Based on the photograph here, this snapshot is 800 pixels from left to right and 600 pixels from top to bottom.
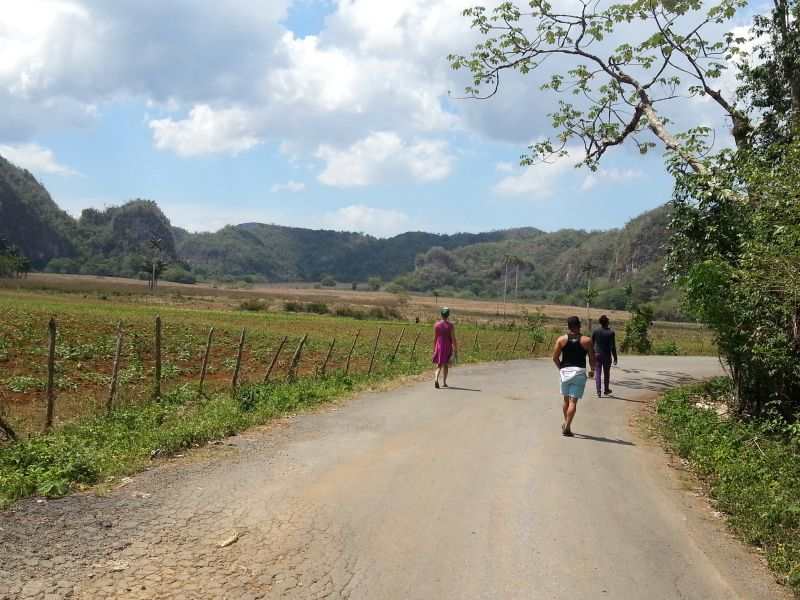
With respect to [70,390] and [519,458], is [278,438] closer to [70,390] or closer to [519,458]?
[519,458]

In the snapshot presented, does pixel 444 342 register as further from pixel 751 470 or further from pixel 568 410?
pixel 751 470

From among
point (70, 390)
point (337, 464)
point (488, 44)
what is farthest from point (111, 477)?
point (488, 44)

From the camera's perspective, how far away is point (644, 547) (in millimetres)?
5879

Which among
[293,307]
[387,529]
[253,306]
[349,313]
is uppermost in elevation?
[387,529]

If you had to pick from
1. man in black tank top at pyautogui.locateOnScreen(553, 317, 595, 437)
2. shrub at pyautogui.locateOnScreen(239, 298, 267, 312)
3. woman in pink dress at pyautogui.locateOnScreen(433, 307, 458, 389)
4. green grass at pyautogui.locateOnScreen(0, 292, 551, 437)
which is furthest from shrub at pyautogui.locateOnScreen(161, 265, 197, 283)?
man in black tank top at pyautogui.locateOnScreen(553, 317, 595, 437)

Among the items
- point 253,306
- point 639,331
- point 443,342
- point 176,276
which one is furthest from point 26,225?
point 443,342

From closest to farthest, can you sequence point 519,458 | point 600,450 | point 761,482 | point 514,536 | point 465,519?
point 514,536
point 465,519
point 761,482
point 519,458
point 600,450

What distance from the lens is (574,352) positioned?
10.5m

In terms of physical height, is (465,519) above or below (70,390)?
above

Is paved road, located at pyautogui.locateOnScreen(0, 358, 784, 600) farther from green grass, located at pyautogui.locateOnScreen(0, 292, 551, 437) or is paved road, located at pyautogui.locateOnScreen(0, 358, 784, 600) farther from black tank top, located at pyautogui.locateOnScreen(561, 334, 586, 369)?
green grass, located at pyautogui.locateOnScreen(0, 292, 551, 437)

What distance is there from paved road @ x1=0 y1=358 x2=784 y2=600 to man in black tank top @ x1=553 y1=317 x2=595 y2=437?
741mm

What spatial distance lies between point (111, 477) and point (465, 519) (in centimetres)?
401

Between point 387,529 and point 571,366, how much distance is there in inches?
212

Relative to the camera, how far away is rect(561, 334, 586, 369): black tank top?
1046cm
